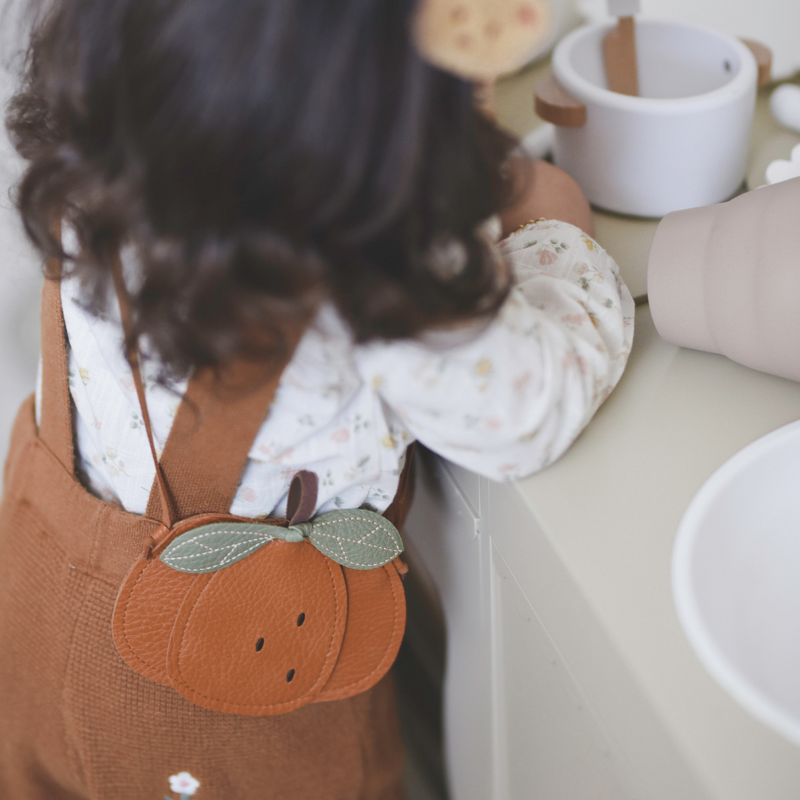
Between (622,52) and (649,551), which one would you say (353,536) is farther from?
(622,52)

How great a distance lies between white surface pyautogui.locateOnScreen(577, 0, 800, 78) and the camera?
0.67 meters

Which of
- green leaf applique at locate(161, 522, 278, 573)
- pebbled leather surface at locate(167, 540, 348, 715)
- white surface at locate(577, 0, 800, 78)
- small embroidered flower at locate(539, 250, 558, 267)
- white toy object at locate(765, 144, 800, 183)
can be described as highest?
white surface at locate(577, 0, 800, 78)

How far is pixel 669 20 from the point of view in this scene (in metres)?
0.60

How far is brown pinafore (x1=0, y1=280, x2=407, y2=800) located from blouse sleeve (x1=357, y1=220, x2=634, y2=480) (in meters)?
0.13

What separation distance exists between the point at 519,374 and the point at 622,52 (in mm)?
401

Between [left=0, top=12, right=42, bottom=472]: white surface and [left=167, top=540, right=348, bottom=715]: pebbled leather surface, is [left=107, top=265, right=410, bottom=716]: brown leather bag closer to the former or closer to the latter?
[left=167, top=540, right=348, bottom=715]: pebbled leather surface

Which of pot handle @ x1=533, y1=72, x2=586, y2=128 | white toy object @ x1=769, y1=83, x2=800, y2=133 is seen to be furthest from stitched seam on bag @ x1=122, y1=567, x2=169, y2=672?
white toy object @ x1=769, y1=83, x2=800, y2=133

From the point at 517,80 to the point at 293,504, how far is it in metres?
0.54

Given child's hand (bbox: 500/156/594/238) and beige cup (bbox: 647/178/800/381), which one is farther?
child's hand (bbox: 500/156/594/238)

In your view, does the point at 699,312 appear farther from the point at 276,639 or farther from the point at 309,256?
the point at 276,639

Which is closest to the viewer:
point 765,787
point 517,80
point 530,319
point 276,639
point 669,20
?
point 765,787

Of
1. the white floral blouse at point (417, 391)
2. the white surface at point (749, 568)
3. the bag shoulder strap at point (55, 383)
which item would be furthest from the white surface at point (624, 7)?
the bag shoulder strap at point (55, 383)

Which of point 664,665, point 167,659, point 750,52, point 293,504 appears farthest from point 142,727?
point 750,52

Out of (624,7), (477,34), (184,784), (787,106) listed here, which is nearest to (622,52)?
(624,7)
